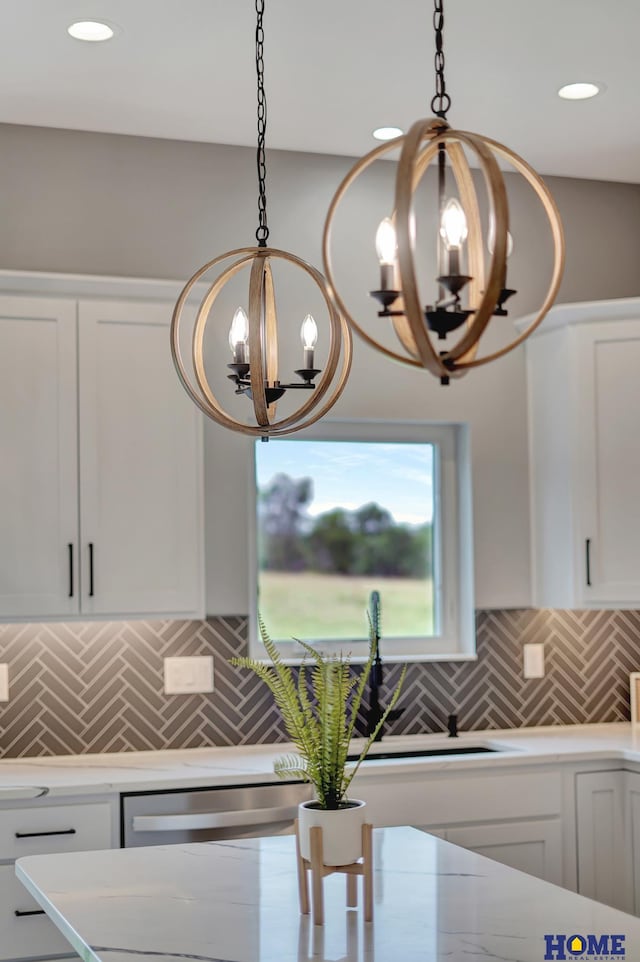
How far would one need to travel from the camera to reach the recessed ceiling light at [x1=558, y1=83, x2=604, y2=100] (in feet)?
11.5

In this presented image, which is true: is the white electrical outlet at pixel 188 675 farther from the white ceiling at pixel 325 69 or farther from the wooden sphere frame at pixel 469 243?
the wooden sphere frame at pixel 469 243

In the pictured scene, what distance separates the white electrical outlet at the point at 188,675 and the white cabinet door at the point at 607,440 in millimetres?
1343

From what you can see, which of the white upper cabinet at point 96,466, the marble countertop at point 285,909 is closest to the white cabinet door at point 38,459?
the white upper cabinet at point 96,466

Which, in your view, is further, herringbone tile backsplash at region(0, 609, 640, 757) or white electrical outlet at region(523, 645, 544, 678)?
white electrical outlet at region(523, 645, 544, 678)

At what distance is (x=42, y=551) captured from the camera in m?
3.45

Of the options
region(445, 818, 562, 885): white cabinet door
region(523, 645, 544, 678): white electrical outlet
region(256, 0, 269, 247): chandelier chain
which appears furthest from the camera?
region(523, 645, 544, 678): white electrical outlet

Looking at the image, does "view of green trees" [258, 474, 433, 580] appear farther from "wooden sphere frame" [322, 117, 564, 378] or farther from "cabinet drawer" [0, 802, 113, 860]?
"wooden sphere frame" [322, 117, 564, 378]

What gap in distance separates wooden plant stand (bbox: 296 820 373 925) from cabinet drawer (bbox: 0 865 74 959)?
4.61ft

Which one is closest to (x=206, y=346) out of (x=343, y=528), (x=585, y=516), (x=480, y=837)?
(x=343, y=528)

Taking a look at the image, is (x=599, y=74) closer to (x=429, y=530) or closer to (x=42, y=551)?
(x=429, y=530)

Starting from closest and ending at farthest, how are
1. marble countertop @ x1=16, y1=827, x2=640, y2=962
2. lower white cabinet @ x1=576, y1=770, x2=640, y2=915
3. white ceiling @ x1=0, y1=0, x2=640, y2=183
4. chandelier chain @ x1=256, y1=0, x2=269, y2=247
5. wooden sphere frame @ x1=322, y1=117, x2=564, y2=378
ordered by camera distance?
wooden sphere frame @ x1=322, y1=117, x2=564, y2=378, marble countertop @ x1=16, y1=827, x2=640, y2=962, chandelier chain @ x1=256, y1=0, x2=269, y2=247, white ceiling @ x1=0, y1=0, x2=640, y2=183, lower white cabinet @ x1=576, y1=770, x2=640, y2=915

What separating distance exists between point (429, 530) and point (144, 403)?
127 cm

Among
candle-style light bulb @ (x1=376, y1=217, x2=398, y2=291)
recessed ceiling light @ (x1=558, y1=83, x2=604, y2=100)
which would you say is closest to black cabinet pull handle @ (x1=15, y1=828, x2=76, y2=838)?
candle-style light bulb @ (x1=376, y1=217, x2=398, y2=291)

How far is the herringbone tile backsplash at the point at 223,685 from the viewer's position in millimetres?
3705
